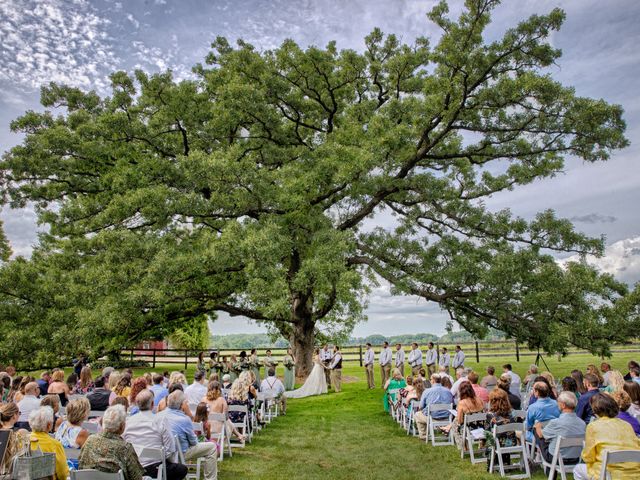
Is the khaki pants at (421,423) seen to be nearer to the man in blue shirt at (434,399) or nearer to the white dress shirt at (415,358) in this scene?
the man in blue shirt at (434,399)

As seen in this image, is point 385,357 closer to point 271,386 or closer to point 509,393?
point 271,386

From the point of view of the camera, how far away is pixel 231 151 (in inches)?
635

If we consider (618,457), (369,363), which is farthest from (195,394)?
(369,363)

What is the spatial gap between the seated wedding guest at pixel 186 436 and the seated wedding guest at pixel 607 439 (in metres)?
4.87

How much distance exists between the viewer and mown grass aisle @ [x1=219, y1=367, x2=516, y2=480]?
7.66 meters

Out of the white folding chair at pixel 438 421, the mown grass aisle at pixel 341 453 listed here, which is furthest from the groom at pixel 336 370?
the white folding chair at pixel 438 421

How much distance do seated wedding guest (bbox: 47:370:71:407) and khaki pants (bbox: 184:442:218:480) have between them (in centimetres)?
324

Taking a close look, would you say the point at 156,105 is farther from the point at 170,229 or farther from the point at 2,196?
the point at 2,196

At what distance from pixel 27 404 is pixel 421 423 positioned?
7240 millimetres

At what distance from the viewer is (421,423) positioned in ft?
32.7

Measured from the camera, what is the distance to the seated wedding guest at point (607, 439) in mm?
4582

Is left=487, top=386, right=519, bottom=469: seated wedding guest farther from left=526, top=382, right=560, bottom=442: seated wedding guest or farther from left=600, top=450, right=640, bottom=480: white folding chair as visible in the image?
left=600, top=450, right=640, bottom=480: white folding chair

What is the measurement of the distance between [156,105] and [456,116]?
11164mm

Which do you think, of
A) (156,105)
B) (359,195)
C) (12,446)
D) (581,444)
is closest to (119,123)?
(156,105)
